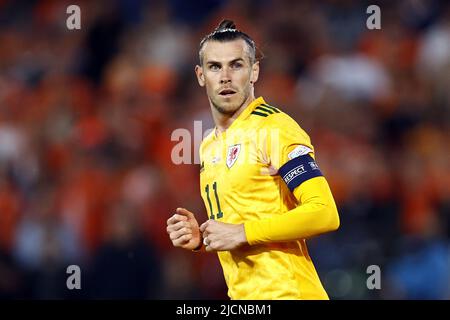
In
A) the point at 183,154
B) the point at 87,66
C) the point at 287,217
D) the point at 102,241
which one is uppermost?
the point at 87,66

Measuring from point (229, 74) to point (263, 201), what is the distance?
0.65 meters

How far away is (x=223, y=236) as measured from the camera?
152 inches

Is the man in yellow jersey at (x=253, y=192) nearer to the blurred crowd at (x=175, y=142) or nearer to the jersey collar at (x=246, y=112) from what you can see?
the jersey collar at (x=246, y=112)
